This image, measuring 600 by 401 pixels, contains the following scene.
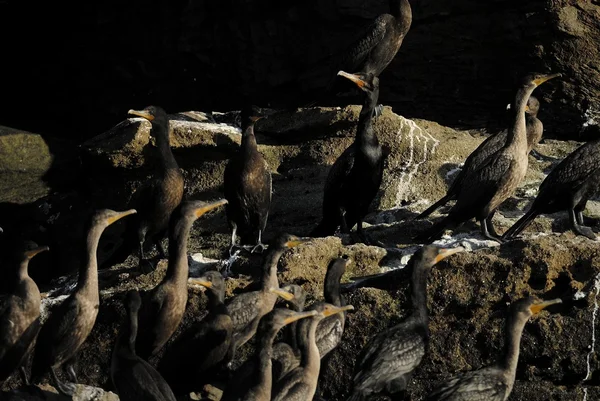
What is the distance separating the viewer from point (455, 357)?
38.3 feet

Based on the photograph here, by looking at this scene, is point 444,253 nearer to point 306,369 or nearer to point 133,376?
point 306,369

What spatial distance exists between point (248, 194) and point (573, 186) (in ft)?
9.47

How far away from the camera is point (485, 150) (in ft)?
45.9

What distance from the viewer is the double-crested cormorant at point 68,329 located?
11438 millimetres

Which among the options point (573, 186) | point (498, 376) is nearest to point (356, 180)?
point (573, 186)

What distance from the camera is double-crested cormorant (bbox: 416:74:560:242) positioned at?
12883mm

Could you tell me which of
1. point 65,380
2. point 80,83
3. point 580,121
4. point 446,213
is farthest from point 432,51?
point 65,380

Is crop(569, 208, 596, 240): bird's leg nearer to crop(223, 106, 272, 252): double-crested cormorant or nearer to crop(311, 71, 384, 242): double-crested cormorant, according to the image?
crop(311, 71, 384, 242): double-crested cormorant

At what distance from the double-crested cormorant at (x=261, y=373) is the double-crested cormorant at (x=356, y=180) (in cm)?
312

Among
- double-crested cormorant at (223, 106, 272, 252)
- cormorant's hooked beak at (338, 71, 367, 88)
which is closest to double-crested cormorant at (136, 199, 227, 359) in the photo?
double-crested cormorant at (223, 106, 272, 252)

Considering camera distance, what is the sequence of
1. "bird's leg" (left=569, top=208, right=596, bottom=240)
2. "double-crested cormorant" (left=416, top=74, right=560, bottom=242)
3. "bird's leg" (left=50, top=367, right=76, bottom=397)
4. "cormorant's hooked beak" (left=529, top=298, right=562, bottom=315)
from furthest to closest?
"double-crested cormorant" (left=416, top=74, right=560, bottom=242)
"bird's leg" (left=569, top=208, right=596, bottom=240)
"bird's leg" (left=50, top=367, right=76, bottom=397)
"cormorant's hooked beak" (left=529, top=298, right=562, bottom=315)

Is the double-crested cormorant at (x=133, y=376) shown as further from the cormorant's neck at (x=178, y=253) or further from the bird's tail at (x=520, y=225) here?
the bird's tail at (x=520, y=225)

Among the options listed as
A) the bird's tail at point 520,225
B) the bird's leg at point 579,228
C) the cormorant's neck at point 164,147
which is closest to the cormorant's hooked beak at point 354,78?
the cormorant's neck at point 164,147

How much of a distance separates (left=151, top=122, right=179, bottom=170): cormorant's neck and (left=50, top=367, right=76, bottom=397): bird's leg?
2.83 m
